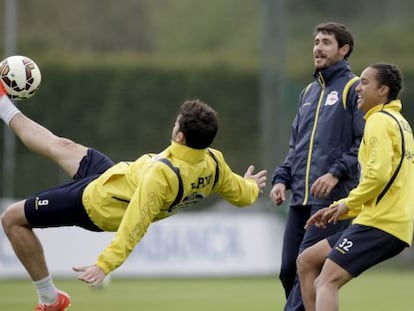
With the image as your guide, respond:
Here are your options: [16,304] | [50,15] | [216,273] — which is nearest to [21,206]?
[16,304]

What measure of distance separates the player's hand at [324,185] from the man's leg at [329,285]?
2.17ft

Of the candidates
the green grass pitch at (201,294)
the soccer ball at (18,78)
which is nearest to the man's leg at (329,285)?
the soccer ball at (18,78)

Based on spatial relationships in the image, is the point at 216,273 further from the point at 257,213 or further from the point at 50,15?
the point at 50,15

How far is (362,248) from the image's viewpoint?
7910 millimetres

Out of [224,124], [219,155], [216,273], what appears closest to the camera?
[219,155]

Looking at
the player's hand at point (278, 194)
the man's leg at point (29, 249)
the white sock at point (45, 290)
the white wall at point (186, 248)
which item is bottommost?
the white wall at point (186, 248)

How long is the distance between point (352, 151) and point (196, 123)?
1.34 metres

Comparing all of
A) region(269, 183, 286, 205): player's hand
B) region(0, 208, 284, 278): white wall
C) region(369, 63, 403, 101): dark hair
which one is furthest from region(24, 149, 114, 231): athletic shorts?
region(0, 208, 284, 278): white wall

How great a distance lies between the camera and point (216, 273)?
1914 cm

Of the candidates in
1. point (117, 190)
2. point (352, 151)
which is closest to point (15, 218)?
point (117, 190)

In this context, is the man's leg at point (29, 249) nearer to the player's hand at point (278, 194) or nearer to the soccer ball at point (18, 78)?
the soccer ball at point (18, 78)

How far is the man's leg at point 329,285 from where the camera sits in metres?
7.92

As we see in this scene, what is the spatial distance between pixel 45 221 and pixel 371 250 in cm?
252

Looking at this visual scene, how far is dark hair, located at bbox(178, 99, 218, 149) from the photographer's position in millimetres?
8078
